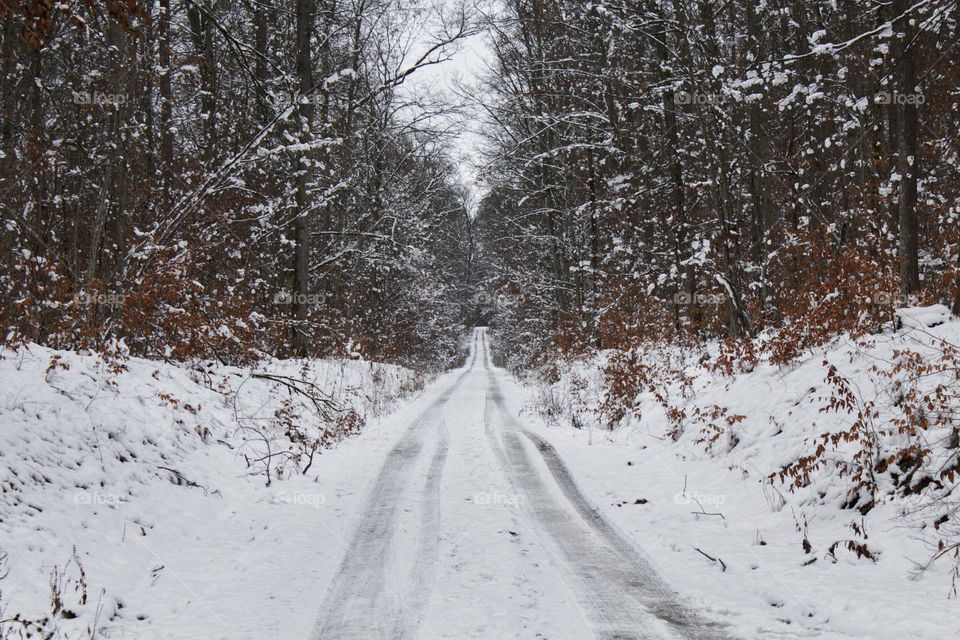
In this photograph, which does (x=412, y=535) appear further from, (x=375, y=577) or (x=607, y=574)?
(x=607, y=574)

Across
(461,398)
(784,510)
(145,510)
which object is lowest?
(461,398)

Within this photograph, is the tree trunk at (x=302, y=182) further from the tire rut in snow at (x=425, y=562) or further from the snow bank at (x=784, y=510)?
the snow bank at (x=784, y=510)

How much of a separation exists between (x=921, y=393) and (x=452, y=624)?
16.7 feet

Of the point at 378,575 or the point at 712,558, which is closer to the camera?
the point at 378,575

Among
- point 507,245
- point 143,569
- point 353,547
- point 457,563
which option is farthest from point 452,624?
point 507,245

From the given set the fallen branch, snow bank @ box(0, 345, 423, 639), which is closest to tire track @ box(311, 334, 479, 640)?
snow bank @ box(0, 345, 423, 639)

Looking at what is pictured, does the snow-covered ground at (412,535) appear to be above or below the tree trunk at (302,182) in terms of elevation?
below

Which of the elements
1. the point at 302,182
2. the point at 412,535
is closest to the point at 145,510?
the point at 412,535

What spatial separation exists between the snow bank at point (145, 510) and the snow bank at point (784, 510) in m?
3.23

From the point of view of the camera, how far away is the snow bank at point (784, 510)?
3953 mm

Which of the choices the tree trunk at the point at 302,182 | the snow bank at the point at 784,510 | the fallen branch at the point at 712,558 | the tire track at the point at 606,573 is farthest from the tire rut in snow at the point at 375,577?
the tree trunk at the point at 302,182

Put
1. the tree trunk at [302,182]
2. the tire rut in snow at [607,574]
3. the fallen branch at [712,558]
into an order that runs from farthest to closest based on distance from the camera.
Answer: the tree trunk at [302,182] → the fallen branch at [712,558] → the tire rut in snow at [607,574]

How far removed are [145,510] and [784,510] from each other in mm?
6366

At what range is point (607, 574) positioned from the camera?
4652mm
